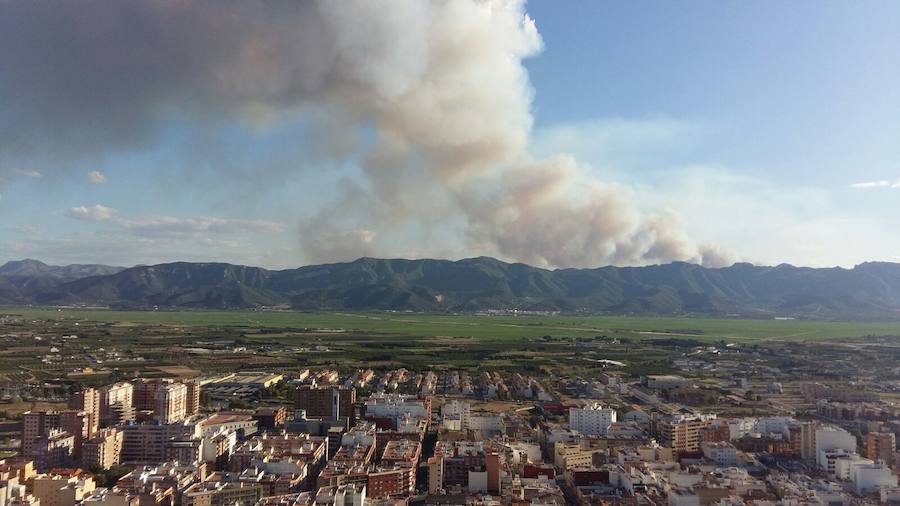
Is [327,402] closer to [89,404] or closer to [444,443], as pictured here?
[444,443]

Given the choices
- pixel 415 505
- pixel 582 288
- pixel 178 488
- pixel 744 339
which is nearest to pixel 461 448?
pixel 415 505

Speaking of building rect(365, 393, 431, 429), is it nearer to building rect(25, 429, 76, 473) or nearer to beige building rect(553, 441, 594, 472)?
beige building rect(553, 441, 594, 472)

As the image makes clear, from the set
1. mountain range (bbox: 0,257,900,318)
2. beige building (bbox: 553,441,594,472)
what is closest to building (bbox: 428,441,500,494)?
beige building (bbox: 553,441,594,472)

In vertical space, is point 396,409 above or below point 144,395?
below

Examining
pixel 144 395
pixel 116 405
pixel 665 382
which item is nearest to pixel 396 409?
pixel 144 395

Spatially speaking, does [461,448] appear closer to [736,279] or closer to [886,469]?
[886,469]

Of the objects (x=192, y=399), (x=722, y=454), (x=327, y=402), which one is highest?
(x=327, y=402)

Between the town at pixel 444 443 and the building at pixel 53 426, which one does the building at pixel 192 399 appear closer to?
the town at pixel 444 443
